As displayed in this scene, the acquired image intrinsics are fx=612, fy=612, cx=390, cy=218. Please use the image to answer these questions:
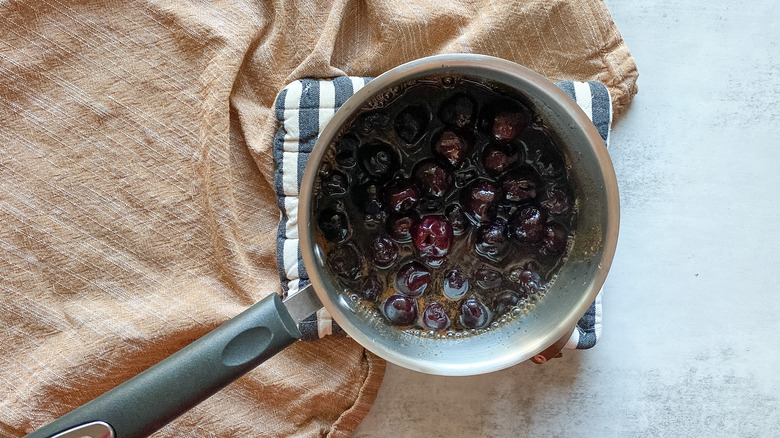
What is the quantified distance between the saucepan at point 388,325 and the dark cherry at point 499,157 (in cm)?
5

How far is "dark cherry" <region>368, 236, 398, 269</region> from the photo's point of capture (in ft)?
2.18

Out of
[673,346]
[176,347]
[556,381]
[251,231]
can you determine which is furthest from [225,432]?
[673,346]

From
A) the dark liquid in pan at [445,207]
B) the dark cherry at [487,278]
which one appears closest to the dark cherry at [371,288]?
the dark liquid in pan at [445,207]

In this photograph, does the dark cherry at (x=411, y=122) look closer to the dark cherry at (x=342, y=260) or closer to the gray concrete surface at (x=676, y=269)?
the dark cherry at (x=342, y=260)

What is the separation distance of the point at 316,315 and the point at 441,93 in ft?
1.05

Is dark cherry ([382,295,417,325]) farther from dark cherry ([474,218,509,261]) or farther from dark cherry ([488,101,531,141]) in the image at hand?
dark cherry ([488,101,531,141])

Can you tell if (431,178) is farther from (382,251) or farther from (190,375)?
(190,375)

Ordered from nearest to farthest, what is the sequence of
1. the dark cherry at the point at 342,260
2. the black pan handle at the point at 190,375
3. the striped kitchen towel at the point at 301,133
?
the black pan handle at the point at 190,375
the dark cherry at the point at 342,260
the striped kitchen towel at the point at 301,133

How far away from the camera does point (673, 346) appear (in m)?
0.85

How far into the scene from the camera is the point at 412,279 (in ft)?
2.18

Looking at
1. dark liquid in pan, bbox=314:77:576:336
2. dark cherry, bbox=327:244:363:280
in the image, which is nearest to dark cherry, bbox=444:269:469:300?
dark liquid in pan, bbox=314:77:576:336

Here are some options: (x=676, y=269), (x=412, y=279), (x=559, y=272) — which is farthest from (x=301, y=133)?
(x=676, y=269)

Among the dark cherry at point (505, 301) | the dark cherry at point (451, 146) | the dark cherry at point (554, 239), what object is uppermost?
the dark cherry at point (451, 146)

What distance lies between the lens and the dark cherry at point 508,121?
638 mm
